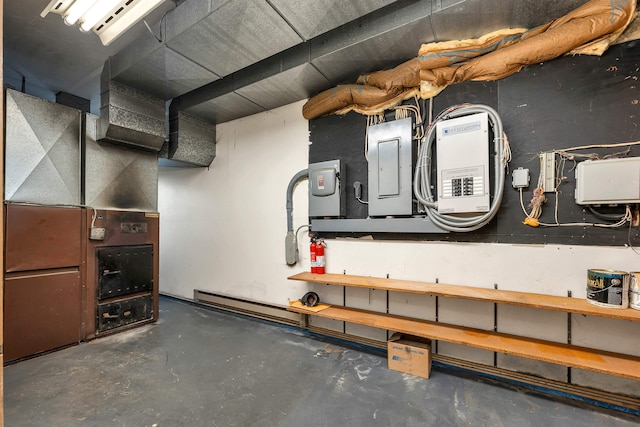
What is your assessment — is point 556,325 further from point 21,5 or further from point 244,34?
point 21,5

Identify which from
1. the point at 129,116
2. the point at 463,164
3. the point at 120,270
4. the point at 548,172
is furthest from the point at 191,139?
the point at 548,172

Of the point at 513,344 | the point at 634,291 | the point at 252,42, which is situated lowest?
the point at 513,344

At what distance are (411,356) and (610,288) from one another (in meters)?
1.37

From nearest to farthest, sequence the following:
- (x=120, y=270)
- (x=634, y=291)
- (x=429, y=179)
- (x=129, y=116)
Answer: (x=634, y=291), (x=429, y=179), (x=129, y=116), (x=120, y=270)

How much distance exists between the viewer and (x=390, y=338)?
269 centimetres

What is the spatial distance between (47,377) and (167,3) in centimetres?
311

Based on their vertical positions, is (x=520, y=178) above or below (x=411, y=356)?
above

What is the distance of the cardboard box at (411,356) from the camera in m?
2.39

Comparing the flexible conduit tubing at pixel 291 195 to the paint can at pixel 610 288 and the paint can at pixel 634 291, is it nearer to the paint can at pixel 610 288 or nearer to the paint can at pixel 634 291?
the paint can at pixel 610 288

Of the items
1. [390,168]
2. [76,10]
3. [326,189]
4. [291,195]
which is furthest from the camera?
[291,195]

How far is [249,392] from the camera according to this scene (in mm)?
2236

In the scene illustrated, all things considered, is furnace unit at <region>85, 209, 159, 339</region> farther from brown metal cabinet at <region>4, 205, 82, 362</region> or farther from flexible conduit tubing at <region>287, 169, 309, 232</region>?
flexible conduit tubing at <region>287, 169, 309, 232</region>

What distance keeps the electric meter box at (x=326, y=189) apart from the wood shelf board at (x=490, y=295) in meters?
0.65

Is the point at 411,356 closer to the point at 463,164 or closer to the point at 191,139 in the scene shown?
the point at 463,164
